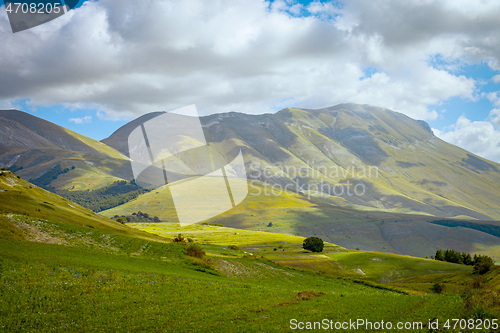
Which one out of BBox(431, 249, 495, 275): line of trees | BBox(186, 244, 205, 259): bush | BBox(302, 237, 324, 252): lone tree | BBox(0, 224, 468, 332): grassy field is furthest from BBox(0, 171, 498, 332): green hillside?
BBox(302, 237, 324, 252): lone tree

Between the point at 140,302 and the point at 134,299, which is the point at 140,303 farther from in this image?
the point at 134,299

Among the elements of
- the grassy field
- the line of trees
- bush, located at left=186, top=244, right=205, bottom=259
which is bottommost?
the line of trees

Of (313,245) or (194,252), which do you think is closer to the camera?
(194,252)

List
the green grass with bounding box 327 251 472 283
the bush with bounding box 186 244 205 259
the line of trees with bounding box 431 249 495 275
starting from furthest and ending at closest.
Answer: the green grass with bounding box 327 251 472 283 < the line of trees with bounding box 431 249 495 275 < the bush with bounding box 186 244 205 259

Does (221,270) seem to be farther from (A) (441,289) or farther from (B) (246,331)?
(A) (441,289)

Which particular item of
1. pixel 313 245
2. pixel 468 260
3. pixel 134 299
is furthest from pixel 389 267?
pixel 134 299

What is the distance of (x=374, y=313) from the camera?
21891mm

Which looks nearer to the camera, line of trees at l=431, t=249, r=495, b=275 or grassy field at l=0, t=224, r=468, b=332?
grassy field at l=0, t=224, r=468, b=332

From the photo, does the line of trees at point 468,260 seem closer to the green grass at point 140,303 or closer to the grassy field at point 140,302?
the grassy field at point 140,302

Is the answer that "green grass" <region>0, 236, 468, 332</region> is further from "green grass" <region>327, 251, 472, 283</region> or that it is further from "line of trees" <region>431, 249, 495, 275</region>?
"green grass" <region>327, 251, 472, 283</region>

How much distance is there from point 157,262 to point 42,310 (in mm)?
21302

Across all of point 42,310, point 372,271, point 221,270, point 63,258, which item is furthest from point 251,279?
point 372,271

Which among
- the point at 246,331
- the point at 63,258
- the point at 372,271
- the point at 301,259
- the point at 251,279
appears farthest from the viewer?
the point at 301,259

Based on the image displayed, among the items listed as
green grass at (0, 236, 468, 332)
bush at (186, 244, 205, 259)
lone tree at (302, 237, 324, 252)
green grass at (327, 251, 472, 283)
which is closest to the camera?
green grass at (0, 236, 468, 332)
